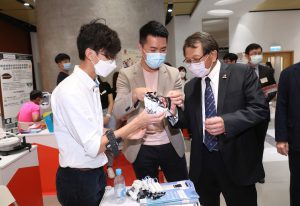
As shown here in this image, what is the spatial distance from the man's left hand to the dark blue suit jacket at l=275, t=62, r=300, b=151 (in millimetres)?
888

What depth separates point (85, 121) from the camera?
1.38m

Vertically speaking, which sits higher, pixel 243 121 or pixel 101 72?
pixel 101 72

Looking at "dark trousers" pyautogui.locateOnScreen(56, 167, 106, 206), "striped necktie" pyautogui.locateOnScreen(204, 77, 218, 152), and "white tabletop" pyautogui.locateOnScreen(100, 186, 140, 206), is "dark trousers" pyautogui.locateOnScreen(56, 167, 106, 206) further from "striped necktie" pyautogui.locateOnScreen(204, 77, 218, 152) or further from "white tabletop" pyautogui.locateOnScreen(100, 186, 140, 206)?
"striped necktie" pyautogui.locateOnScreen(204, 77, 218, 152)

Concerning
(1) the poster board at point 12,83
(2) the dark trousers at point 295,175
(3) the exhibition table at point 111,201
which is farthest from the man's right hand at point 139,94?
(1) the poster board at point 12,83

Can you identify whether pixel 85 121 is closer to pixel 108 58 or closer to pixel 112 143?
pixel 112 143

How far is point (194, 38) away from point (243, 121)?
59 cm

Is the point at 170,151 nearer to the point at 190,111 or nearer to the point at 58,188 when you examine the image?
the point at 190,111

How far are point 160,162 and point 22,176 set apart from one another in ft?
4.98

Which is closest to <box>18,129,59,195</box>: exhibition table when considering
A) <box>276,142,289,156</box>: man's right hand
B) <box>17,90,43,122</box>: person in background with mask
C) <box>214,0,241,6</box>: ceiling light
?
<box>17,90,43,122</box>: person in background with mask

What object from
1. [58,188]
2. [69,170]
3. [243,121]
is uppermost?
[243,121]

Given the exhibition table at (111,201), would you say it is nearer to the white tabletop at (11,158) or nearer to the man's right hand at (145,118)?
the man's right hand at (145,118)

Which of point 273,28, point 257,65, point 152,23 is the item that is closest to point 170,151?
point 152,23

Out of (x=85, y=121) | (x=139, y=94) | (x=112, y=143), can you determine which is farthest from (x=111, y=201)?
(x=139, y=94)

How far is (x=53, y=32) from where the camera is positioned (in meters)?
4.83
